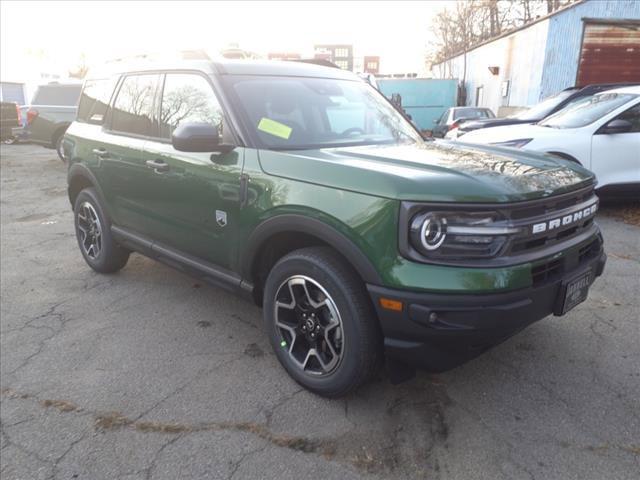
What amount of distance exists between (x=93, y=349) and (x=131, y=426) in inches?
38.7

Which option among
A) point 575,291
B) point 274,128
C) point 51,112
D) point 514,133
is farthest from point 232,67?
point 51,112

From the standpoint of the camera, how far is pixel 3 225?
6.76 meters

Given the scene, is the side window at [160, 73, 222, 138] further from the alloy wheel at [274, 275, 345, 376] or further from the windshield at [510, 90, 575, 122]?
the windshield at [510, 90, 575, 122]

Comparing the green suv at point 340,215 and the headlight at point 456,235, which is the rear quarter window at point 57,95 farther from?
the headlight at point 456,235

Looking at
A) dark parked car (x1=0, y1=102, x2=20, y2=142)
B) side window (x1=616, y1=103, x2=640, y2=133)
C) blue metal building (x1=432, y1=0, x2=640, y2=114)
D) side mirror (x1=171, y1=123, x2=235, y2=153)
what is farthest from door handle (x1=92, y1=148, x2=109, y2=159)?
dark parked car (x1=0, y1=102, x2=20, y2=142)

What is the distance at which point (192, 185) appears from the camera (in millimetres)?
3164

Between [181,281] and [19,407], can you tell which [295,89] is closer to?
[181,281]

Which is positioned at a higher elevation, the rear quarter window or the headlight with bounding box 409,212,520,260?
the rear quarter window

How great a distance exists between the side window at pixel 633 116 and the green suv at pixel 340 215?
4.20 m

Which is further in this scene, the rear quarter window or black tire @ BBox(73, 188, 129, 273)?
the rear quarter window

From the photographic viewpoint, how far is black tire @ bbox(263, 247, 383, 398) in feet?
7.77

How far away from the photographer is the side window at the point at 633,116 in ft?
20.7

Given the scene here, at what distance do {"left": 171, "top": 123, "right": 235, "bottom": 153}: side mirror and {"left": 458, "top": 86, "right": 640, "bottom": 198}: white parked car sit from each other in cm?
496

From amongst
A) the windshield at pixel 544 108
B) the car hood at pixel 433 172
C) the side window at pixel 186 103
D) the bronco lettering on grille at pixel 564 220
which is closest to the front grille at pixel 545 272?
the bronco lettering on grille at pixel 564 220
